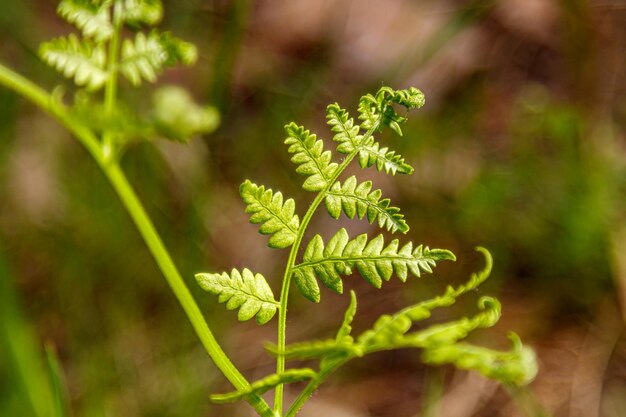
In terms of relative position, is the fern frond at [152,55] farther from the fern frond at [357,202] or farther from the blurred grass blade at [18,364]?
the blurred grass blade at [18,364]

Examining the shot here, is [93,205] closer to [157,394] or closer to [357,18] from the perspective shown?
[157,394]

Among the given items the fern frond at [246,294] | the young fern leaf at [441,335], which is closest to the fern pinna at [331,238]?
the fern frond at [246,294]

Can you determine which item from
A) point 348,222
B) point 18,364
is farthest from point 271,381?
point 348,222

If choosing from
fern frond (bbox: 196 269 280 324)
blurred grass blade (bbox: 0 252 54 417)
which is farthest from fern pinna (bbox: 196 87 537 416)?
blurred grass blade (bbox: 0 252 54 417)

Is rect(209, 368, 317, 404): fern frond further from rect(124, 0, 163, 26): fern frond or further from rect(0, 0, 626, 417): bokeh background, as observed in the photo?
rect(0, 0, 626, 417): bokeh background

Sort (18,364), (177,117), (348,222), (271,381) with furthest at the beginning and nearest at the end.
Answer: (348,222) < (18,364) < (271,381) < (177,117)

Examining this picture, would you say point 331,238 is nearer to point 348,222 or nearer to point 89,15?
point 89,15

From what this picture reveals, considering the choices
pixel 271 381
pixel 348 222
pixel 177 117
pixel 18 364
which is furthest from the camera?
pixel 348 222
